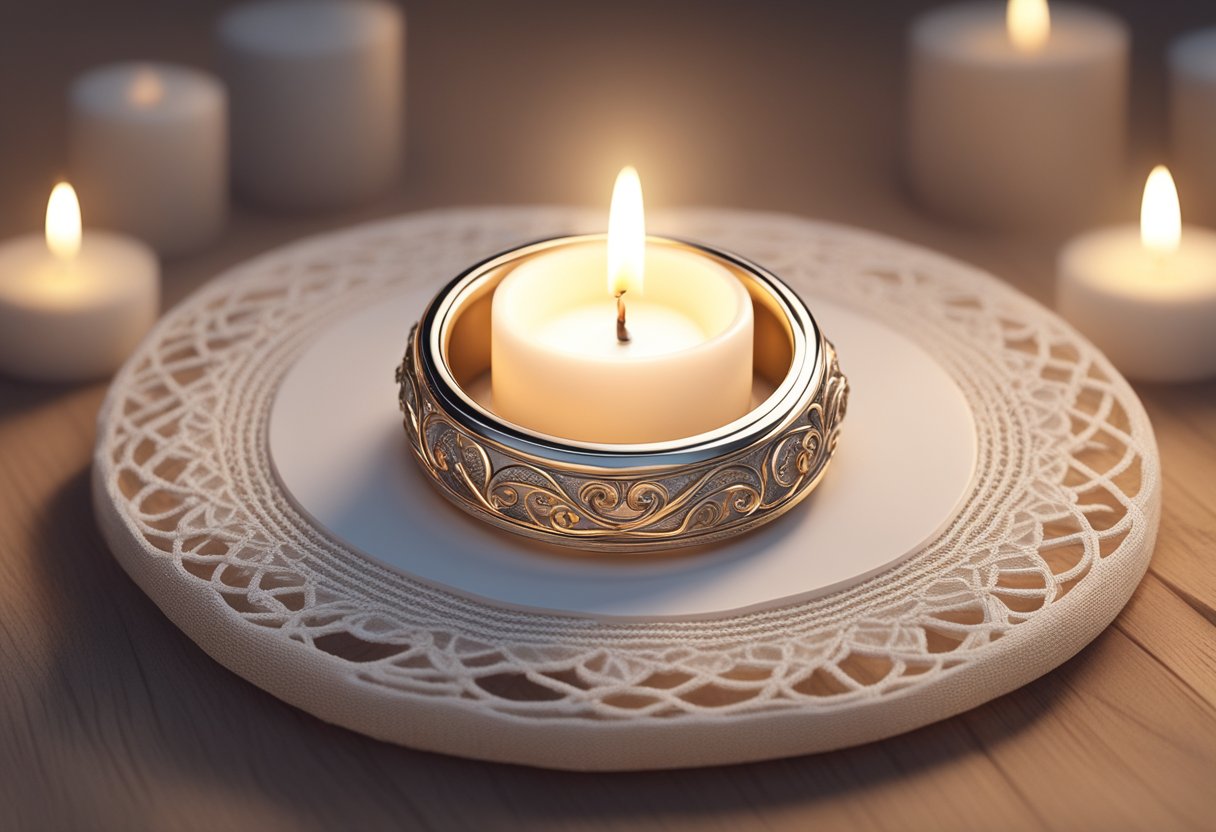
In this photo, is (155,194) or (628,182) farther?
(155,194)

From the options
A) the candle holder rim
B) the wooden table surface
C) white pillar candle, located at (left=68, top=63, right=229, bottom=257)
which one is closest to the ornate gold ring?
the candle holder rim

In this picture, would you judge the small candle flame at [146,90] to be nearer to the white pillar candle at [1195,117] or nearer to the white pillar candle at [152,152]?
the white pillar candle at [152,152]

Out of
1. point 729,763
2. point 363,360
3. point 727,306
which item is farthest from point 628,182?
point 729,763

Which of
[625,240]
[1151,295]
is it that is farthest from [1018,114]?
[625,240]

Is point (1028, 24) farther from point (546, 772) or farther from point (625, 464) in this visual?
point (546, 772)

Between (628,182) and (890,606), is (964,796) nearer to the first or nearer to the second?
(890,606)

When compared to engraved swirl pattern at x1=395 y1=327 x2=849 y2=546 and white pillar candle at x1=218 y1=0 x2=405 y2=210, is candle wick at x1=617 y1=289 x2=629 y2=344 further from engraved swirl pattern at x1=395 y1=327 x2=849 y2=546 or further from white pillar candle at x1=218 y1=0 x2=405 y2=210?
white pillar candle at x1=218 y1=0 x2=405 y2=210
